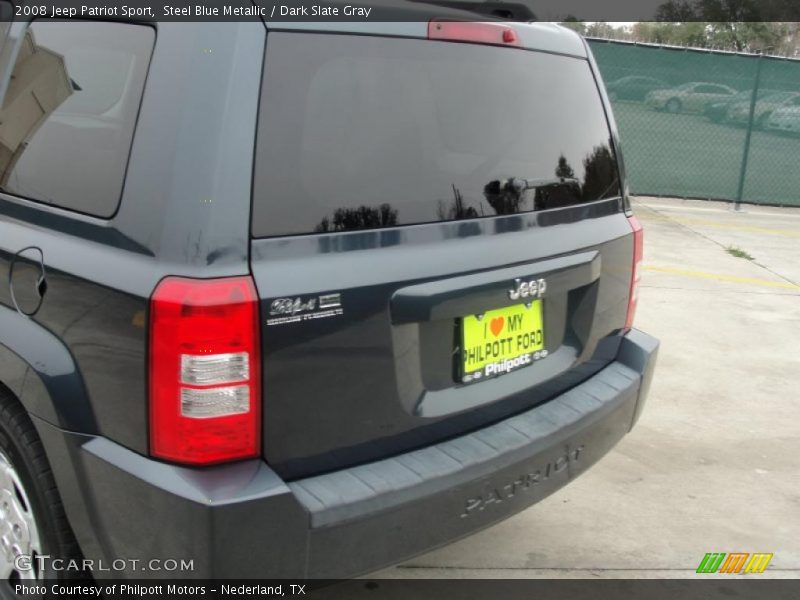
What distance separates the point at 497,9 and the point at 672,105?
9.20 m

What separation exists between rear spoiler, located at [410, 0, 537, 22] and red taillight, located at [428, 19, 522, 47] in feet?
0.21

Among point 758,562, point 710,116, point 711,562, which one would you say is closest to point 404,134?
point 711,562

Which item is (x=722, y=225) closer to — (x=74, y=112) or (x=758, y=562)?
(x=758, y=562)

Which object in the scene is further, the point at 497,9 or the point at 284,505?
the point at 497,9

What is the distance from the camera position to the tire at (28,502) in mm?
2115

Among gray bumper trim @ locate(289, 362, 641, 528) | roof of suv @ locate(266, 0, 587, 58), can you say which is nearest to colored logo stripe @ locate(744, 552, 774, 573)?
gray bumper trim @ locate(289, 362, 641, 528)

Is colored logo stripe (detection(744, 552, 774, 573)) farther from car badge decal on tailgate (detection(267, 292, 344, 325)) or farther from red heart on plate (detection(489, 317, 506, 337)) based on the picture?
car badge decal on tailgate (detection(267, 292, 344, 325))

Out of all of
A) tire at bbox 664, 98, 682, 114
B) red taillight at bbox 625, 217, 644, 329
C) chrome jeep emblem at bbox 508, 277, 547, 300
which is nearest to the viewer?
chrome jeep emblem at bbox 508, 277, 547, 300

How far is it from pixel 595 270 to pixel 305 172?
1183mm

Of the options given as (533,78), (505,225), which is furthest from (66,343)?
(533,78)

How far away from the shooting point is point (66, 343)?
201 cm

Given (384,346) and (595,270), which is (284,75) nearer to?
(384,346)

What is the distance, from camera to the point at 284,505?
6.17 feet

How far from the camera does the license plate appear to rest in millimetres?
2316
